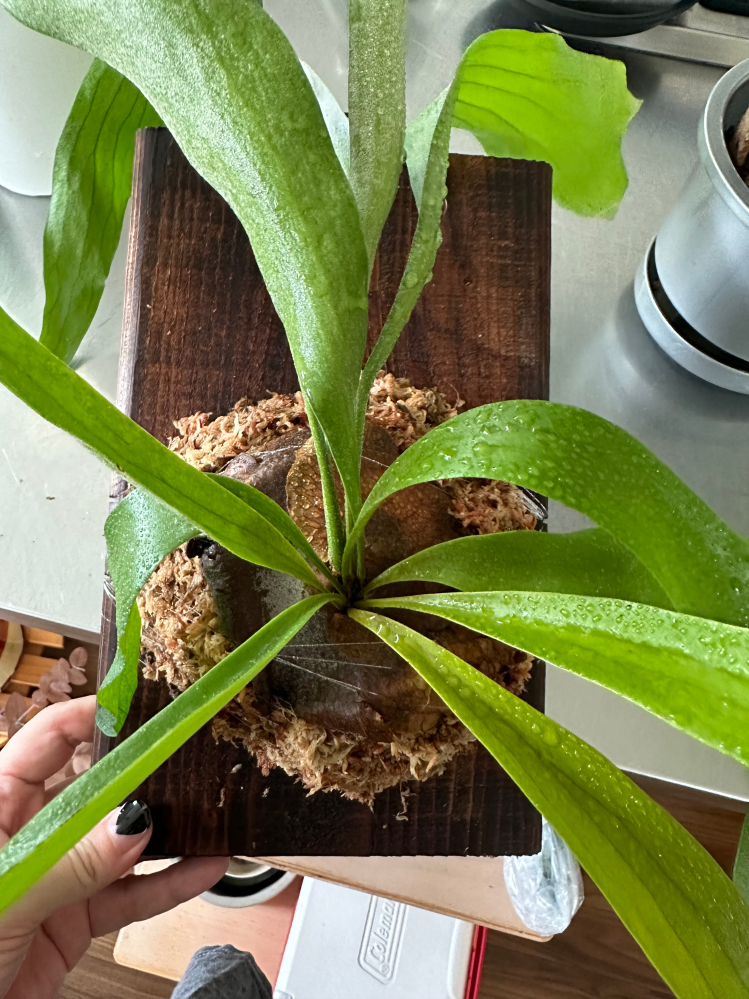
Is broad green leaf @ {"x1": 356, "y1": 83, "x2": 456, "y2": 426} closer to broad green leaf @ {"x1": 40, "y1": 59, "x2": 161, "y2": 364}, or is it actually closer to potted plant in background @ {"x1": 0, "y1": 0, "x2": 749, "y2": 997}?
potted plant in background @ {"x1": 0, "y1": 0, "x2": 749, "y2": 997}

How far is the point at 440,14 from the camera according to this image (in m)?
0.87

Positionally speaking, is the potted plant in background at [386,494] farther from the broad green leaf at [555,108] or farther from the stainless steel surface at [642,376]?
the stainless steel surface at [642,376]

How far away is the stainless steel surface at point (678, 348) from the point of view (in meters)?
0.73

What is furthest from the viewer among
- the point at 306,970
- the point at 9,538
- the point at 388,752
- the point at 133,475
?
the point at 306,970

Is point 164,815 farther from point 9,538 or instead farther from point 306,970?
point 306,970

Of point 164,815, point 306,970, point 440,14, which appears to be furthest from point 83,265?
point 306,970

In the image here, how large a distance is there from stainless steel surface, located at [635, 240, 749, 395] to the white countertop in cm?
2

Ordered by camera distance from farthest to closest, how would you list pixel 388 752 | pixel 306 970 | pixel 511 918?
pixel 306 970 → pixel 511 918 → pixel 388 752

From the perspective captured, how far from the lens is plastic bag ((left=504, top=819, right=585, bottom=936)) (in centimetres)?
83

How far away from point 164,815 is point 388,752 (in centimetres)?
15

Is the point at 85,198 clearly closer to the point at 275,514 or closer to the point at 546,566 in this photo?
the point at 275,514

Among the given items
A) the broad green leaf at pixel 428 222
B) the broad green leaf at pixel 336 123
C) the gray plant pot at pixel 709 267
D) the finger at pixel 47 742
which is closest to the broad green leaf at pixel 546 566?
the broad green leaf at pixel 428 222

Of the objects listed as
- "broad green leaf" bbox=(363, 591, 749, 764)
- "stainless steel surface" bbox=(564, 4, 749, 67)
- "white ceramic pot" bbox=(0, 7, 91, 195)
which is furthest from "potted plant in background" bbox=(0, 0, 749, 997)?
"stainless steel surface" bbox=(564, 4, 749, 67)

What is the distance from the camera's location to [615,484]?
0.31 meters
